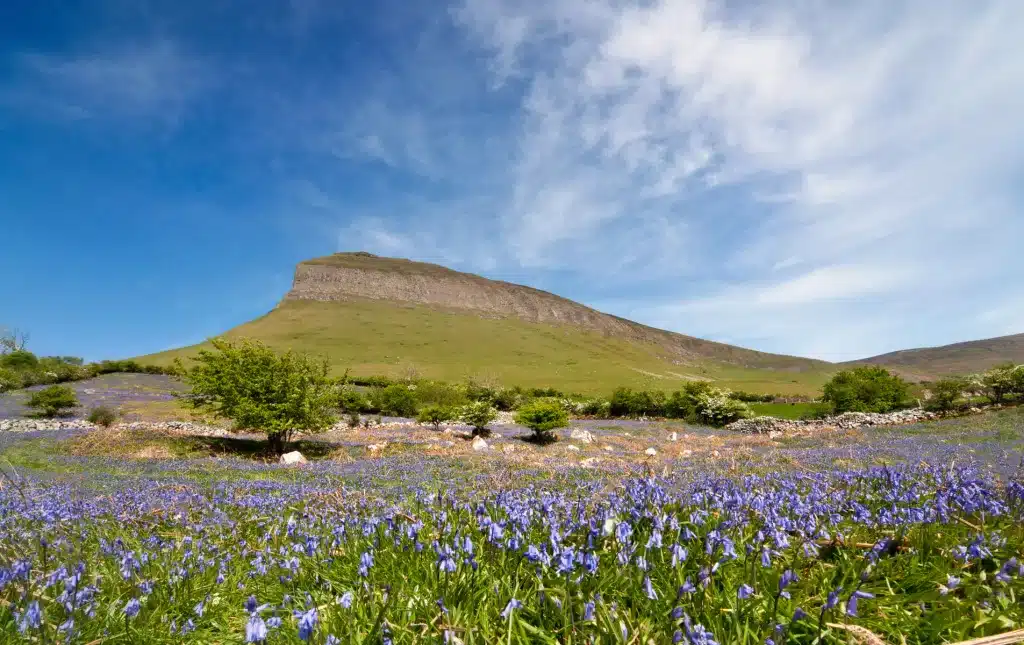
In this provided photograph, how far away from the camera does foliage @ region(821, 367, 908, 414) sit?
4206 centimetres

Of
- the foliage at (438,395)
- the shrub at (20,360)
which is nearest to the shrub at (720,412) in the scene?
the foliage at (438,395)

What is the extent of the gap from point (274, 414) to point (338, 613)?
20.6 meters

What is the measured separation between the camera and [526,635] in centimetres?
275

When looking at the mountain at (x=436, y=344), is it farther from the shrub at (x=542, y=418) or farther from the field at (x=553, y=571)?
the field at (x=553, y=571)

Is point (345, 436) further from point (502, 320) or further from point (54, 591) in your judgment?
point (502, 320)

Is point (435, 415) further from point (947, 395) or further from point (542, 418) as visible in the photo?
point (947, 395)

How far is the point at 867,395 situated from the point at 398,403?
139ft

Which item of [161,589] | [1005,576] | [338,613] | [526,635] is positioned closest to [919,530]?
[1005,576]

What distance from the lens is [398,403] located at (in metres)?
44.6

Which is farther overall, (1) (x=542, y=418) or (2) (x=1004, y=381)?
(2) (x=1004, y=381)

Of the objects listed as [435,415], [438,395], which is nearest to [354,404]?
[438,395]

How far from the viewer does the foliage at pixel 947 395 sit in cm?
3662

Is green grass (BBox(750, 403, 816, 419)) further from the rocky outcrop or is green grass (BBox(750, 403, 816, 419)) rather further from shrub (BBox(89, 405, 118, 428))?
shrub (BBox(89, 405, 118, 428))

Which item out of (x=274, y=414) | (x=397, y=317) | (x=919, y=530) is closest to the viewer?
(x=919, y=530)
